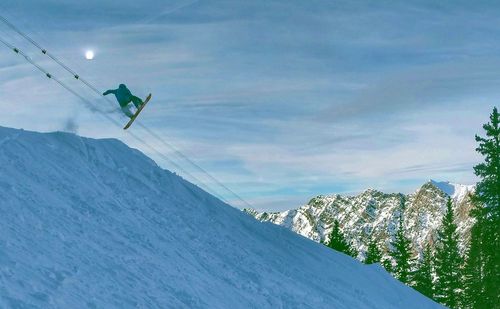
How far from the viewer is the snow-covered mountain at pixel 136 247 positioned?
10.8 meters

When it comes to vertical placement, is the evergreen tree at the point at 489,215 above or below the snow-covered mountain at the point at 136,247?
above

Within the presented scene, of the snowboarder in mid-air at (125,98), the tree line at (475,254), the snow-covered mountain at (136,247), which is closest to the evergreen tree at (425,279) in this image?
the tree line at (475,254)

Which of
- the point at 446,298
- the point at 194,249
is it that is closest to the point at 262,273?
the point at 194,249

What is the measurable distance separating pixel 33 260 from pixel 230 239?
370 inches

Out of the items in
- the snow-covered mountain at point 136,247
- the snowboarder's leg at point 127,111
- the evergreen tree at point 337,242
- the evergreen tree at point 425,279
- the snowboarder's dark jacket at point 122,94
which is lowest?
the snow-covered mountain at point 136,247

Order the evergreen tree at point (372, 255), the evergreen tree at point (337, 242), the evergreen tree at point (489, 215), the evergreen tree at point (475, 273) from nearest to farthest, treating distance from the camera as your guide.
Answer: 1. the evergreen tree at point (489, 215)
2. the evergreen tree at point (475, 273)
3. the evergreen tree at point (337, 242)
4. the evergreen tree at point (372, 255)

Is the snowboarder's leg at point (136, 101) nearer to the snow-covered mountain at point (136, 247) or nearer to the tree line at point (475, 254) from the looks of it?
the snow-covered mountain at point (136, 247)

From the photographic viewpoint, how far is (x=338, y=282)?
20594 mm

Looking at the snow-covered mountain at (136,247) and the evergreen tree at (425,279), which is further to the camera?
the evergreen tree at (425,279)

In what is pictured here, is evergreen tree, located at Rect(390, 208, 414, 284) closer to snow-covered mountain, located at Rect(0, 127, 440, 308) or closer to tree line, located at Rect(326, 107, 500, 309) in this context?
tree line, located at Rect(326, 107, 500, 309)

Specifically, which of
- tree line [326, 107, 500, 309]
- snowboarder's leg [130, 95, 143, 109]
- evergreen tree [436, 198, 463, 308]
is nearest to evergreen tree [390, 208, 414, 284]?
tree line [326, 107, 500, 309]

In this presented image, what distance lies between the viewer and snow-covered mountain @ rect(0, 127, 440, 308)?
10766mm

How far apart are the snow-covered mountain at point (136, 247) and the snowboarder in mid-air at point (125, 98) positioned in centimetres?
342

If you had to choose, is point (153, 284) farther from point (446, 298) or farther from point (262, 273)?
point (446, 298)
